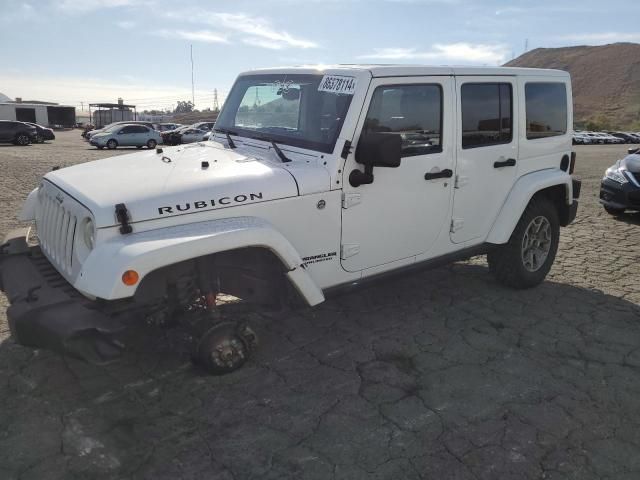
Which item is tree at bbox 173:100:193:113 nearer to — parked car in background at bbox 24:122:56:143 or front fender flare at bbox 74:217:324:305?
parked car in background at bbox 24:122:56:143

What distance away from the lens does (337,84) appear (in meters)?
3.49

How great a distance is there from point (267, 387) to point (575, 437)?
1773mm

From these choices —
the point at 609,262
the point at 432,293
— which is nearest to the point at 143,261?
the point at 432,293

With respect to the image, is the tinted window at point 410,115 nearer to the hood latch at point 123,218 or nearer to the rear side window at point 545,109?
the rear side window at point 545,109

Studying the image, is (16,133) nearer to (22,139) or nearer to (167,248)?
(22,139)

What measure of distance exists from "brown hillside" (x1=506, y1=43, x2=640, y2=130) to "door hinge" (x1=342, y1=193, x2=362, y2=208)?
248 ft

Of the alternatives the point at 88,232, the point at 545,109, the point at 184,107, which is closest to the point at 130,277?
the point at 88,232

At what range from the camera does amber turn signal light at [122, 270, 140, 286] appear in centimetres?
253

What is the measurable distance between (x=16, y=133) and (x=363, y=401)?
1130 inches

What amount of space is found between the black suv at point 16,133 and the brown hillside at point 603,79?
219 ft

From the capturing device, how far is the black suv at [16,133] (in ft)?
85.4

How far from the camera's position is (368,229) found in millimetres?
3596

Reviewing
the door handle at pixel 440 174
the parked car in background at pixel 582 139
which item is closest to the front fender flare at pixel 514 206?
the door handle at pixel 440 174

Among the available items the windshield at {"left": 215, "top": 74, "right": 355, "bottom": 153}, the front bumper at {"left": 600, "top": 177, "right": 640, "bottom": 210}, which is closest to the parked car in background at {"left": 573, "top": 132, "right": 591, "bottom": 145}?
the front bumper at {"left": 600, "top": 177, "right": 640, "bottom": 210}
